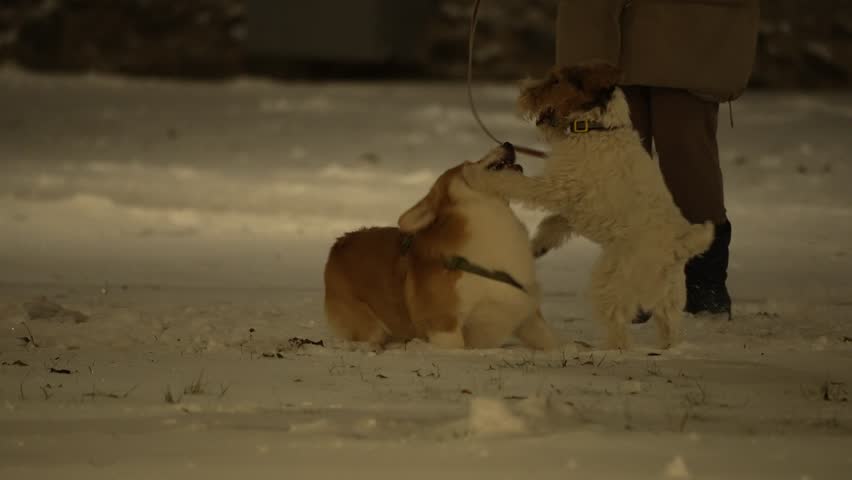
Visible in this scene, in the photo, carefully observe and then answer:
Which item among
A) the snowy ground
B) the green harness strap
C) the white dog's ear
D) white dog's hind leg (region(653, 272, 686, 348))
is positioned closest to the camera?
the snowy ground

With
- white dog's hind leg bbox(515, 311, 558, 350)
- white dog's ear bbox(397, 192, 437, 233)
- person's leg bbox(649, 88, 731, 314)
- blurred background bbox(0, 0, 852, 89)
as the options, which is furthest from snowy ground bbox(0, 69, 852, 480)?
blurred background bbox(0, 0, 852, 89)

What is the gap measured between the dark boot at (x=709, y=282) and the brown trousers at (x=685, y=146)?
172 millimetres

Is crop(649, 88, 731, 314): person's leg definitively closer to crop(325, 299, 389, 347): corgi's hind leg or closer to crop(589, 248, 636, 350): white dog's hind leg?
crop(589, 248, 636, 350): white dog's hind leg

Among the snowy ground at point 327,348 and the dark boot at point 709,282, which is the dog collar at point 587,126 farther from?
the dark boot at point 709,282

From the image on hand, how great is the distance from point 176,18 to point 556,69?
53.7ft

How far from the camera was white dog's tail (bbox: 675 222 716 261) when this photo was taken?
6.12 m

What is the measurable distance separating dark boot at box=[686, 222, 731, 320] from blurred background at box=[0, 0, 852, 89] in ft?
43.3

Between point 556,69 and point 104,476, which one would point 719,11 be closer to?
point 556,69

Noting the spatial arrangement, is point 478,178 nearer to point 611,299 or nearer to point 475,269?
point 475,269

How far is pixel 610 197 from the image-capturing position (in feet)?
20.4

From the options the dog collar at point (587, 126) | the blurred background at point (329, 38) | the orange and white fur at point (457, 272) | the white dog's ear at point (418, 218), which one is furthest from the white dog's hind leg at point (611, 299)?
the blurred background at point (329, 38)

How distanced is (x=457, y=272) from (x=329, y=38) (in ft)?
50.8

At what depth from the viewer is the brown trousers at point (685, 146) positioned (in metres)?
7.34

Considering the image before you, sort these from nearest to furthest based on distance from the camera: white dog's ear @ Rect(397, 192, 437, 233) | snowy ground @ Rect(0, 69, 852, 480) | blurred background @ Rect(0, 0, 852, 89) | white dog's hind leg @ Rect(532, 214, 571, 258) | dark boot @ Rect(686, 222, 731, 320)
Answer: snowy ground @ Rect(0, 69, 852, 480), white dog's ear @ Rect(397, 192, 437, 233), white dog's hind leg @ Rect(532, 214, 571, 258), dark boot @ Rect(686, 222, 731, 320), blurred background @ Rect(0, 0, 852, 89)
